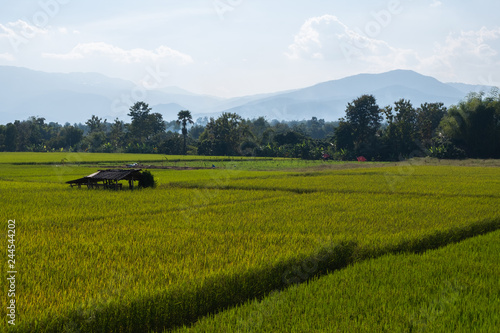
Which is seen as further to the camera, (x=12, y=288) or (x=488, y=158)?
(x=488, y=158)

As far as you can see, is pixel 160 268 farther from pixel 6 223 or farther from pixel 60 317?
pixel 6 223

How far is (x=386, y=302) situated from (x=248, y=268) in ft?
6.19

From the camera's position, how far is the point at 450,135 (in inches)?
2191

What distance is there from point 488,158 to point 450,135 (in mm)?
5214

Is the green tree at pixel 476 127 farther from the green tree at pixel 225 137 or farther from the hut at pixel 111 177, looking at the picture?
the hut at pixel 111 177

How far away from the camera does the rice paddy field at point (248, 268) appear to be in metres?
4.95

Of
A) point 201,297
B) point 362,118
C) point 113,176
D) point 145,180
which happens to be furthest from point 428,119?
point 201,297

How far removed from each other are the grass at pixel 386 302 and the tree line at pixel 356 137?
52.2m

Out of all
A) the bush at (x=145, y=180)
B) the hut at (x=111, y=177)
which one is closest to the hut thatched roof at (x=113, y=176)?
the hut at (x=111, y=177)

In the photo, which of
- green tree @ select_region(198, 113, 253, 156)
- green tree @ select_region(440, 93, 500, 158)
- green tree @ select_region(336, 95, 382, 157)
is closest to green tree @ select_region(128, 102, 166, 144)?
green tree @ select_region(198, 113, 253, 156)

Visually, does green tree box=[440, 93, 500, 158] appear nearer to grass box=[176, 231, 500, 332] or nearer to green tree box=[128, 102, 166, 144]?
grass box=[176, 231, 500, 332]

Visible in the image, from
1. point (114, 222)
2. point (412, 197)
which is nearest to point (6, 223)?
point (114, 222)

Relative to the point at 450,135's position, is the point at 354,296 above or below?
below

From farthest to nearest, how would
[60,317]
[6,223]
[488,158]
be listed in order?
[488,158]
[6,223]
[60,317]
